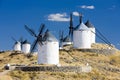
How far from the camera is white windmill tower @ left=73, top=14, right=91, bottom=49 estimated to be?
301ft

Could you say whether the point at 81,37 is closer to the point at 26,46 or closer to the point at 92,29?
the point at 92,29

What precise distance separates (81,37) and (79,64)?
1552 centimetres

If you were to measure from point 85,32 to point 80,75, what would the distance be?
22615mm

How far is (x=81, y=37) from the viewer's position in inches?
3629

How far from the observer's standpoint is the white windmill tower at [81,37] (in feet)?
301

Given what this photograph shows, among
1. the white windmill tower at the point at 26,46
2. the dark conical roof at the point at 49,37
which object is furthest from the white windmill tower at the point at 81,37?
the white windmill tower at the point at 26,46

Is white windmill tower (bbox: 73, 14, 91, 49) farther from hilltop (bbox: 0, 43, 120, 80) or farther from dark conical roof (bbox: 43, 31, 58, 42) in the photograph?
dark conical roof (bbox: 43, 31, 58, 42)

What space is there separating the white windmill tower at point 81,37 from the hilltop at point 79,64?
233 cm

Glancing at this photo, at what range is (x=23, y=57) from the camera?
317 feet

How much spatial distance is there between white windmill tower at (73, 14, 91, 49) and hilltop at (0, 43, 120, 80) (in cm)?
233

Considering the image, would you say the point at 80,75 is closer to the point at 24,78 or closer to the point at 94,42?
the point at 24,78

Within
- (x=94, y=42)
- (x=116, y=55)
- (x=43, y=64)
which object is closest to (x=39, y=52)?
(x=43, y=64)

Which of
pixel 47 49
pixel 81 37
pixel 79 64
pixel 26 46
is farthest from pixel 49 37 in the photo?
pixel 26 46

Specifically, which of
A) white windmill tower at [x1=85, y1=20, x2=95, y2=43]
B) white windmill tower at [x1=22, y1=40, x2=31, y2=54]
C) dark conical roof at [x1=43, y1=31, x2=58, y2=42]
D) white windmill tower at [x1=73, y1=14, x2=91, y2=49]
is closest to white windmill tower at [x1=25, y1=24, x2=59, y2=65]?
dark conical roof at [x1=43, y1=31, x2=58, y2=42]
